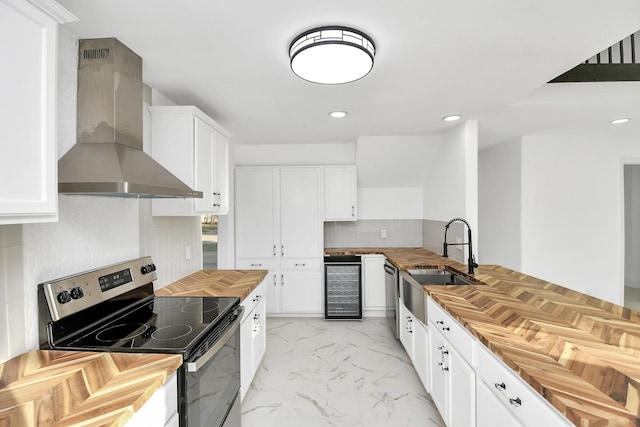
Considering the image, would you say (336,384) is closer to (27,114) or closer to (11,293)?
(11,293)

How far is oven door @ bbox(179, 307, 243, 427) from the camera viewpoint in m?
1.25

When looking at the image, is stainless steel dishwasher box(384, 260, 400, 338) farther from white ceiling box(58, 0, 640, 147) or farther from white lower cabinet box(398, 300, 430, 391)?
white ceiling box(58, 0, 640, 147)

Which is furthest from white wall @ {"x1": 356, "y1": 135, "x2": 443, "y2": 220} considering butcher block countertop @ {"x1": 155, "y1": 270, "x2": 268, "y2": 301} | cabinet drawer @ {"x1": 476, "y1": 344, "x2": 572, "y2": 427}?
cabinet drawer @ {"x1": 476, "y1": 344, "x2": 572, "y2": 427}

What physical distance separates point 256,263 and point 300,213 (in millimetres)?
895

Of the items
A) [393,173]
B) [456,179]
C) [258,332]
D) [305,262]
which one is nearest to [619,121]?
[456,179]

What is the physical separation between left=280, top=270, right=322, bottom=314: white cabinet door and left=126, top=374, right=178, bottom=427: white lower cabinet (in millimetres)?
2846

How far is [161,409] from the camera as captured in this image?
1.10 meters

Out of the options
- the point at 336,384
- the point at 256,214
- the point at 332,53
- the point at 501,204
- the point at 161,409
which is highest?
the point at 332,53

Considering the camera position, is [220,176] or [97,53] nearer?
[97,53]

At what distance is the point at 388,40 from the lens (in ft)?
5.08

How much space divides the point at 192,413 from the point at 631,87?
380 cm

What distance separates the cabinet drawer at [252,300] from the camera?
2.22 meters

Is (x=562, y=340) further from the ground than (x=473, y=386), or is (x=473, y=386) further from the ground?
(x=562, y=340)

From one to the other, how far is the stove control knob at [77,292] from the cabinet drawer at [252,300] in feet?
3.09
